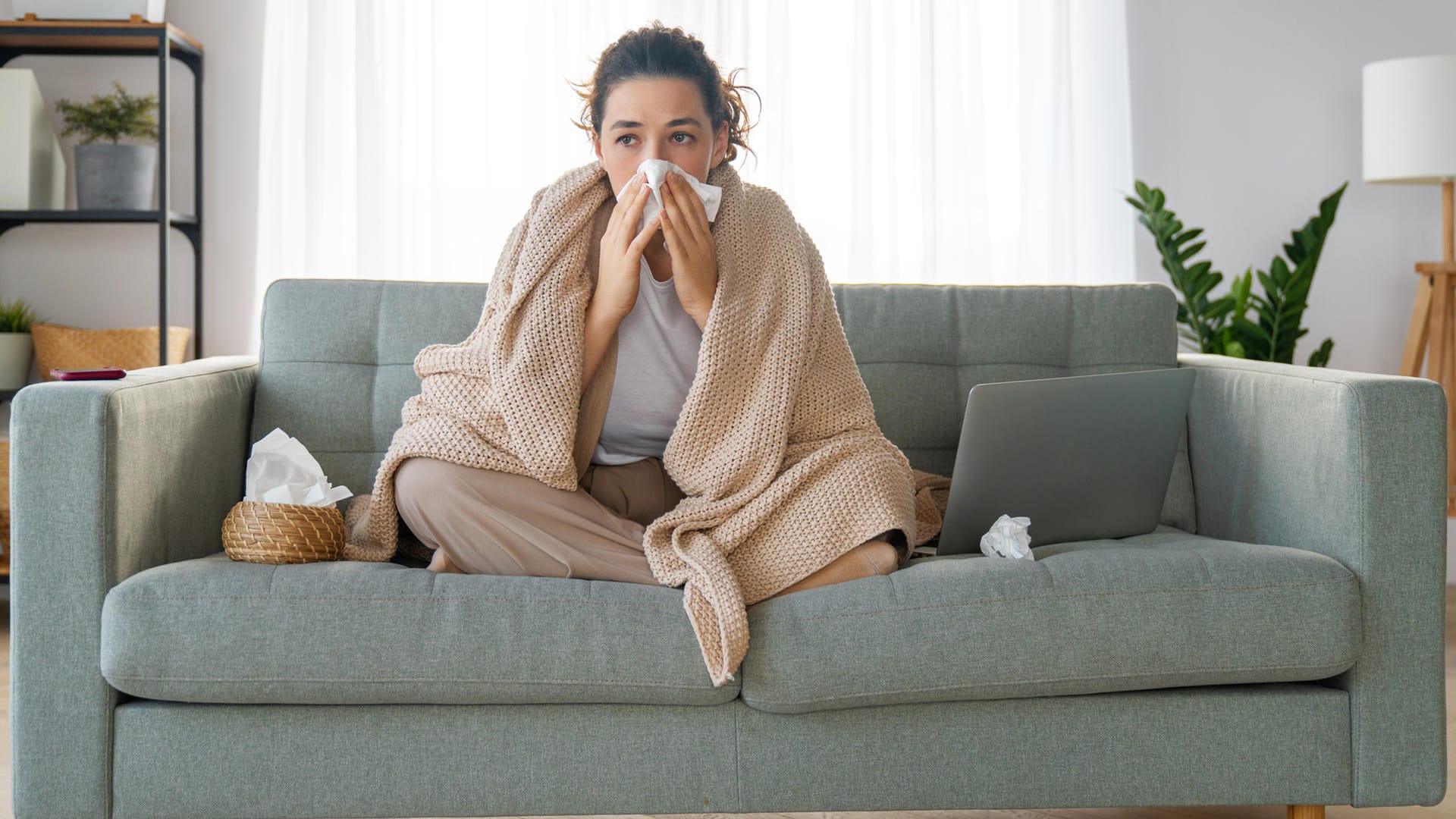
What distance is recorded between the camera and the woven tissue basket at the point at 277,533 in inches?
58.2

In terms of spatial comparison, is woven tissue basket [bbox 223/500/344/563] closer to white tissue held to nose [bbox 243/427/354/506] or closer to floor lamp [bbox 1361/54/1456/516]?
white tissue held to nose [bbox 243/427/354/506]

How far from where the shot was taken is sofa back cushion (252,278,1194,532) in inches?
75.1

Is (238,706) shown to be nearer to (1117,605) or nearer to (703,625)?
(703,625)

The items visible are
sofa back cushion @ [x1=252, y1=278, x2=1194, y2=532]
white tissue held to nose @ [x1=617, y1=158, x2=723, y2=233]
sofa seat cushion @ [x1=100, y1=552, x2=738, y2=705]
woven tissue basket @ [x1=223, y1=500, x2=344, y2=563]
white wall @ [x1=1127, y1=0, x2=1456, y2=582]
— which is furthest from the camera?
white wall @ [x1=1127, y1=0, x2=1456, y2=582]

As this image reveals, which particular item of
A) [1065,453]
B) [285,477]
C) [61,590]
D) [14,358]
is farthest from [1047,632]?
[14,358]

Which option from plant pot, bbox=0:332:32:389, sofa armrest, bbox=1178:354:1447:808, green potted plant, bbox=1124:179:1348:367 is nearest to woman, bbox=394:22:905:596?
sofa armrest, bbox=1178:354:1447:808

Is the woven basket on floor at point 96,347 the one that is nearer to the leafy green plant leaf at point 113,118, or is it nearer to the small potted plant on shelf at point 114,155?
the small potted plant on shelf at point 114,155

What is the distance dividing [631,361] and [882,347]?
0.49 m

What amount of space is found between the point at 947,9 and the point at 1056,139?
17.1 inches

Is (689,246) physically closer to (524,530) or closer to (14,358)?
(524,530)

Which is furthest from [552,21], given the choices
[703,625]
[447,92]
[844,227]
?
[703,625]

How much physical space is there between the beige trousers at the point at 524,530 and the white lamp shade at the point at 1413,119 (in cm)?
193

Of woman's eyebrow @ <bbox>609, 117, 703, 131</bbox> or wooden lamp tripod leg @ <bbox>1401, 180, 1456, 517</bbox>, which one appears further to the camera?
wooden lamp tripod leg @ <bbox>1401, 180, 1456, 517</bbox>

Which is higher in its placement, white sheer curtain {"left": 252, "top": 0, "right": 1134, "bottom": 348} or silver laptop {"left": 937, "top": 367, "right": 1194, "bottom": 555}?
white sheer curtain {"left": 252, "top": 0, "right": 1134, "bottom": 348}
